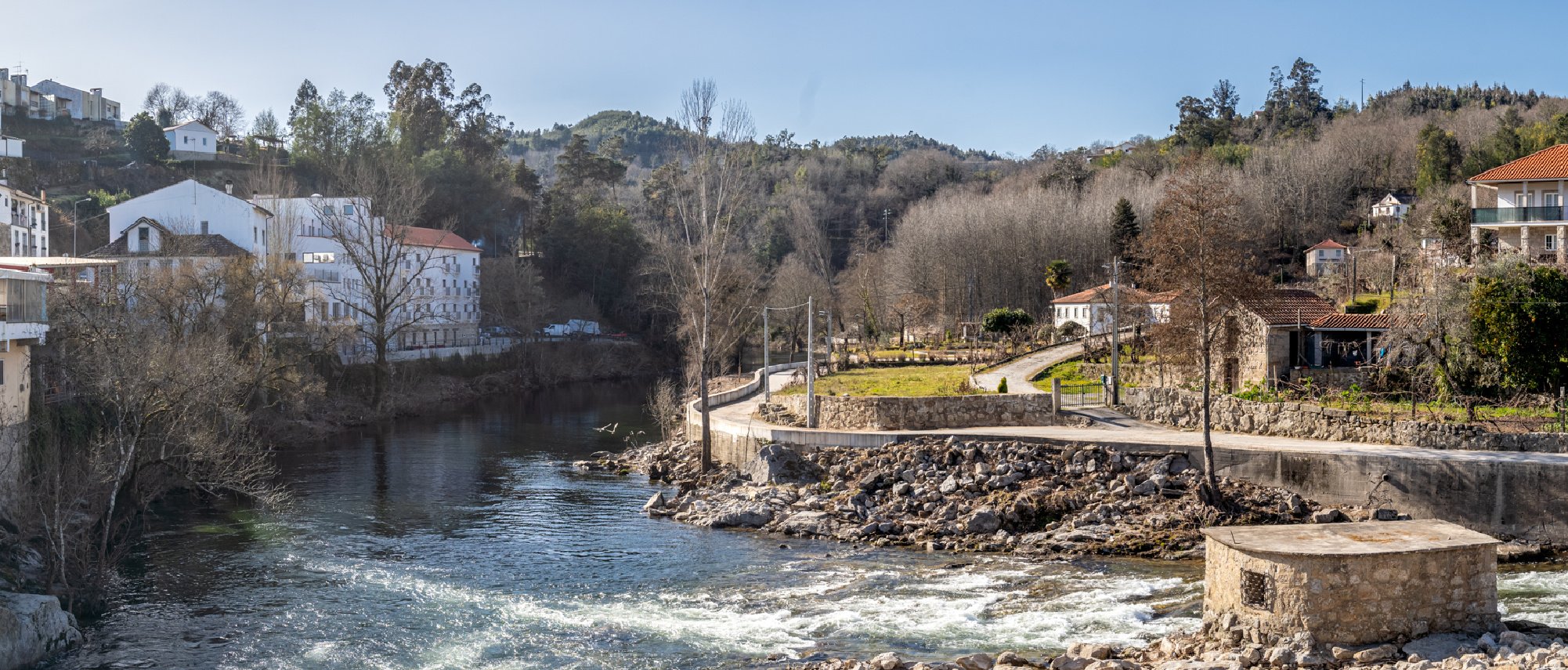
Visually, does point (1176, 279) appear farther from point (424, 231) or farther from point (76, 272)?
point (424, 231)

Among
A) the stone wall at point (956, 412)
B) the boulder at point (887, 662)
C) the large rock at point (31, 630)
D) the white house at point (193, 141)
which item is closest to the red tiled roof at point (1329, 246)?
the stone wall at point (956, 412)

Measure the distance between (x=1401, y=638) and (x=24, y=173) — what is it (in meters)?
94.8

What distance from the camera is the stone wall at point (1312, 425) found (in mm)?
28516

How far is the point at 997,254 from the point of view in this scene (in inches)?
3091

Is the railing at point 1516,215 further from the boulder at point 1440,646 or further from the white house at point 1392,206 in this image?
the boulder at point 1440,646

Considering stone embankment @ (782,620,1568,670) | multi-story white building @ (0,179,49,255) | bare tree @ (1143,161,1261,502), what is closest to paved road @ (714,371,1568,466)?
bare tree @ (1143,161,1261,502)

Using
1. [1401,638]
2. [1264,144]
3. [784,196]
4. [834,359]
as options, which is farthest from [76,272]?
[1264,144]

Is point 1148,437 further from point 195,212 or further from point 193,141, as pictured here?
point 193,141

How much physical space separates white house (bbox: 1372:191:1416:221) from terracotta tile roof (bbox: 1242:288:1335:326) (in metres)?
46.0

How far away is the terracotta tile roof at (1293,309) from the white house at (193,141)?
92599 millimetres

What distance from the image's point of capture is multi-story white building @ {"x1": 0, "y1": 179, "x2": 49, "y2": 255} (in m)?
54.3

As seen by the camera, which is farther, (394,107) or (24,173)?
(394,107)

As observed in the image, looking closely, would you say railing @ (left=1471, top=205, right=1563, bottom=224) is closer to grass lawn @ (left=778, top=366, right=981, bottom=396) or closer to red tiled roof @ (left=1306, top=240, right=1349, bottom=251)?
grass lawn @ (left=778, top=366, right=981, bottom=396)

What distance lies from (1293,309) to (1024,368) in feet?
43.4
